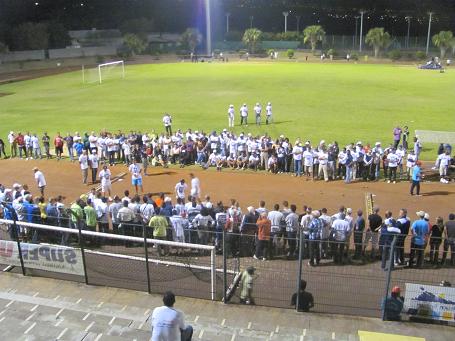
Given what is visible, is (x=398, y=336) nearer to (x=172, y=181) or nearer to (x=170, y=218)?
(x=170, y=218)

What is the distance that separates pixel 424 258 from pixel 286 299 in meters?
4.29

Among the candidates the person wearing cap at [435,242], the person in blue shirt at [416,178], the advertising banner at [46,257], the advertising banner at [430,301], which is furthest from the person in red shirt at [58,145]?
the advertising banner at [430,301]

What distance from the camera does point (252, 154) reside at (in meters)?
23.1

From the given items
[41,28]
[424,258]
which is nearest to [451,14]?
[41,28]

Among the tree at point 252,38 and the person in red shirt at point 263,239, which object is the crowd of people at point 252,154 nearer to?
A: the person in red shirt at point 263,239

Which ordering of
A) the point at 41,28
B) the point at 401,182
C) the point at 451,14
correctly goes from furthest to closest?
the point at 451,14, the point at 41,28, the point at 401,182

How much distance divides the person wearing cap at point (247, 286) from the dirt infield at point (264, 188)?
7.71m

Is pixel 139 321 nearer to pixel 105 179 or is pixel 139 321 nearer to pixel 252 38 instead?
pixel 105 179

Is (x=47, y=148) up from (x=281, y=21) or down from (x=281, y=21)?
down

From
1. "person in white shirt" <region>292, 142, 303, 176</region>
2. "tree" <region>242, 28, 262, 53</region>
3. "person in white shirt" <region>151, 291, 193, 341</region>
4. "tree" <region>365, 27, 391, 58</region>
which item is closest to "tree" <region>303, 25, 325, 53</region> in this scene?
"tree" <region>242, 28, 262, 53</region>

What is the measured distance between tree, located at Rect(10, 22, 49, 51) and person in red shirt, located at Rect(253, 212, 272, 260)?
8348 centimetres

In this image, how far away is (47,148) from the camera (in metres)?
26.2

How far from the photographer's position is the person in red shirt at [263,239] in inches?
505

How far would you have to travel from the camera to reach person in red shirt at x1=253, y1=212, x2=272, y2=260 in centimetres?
1282
